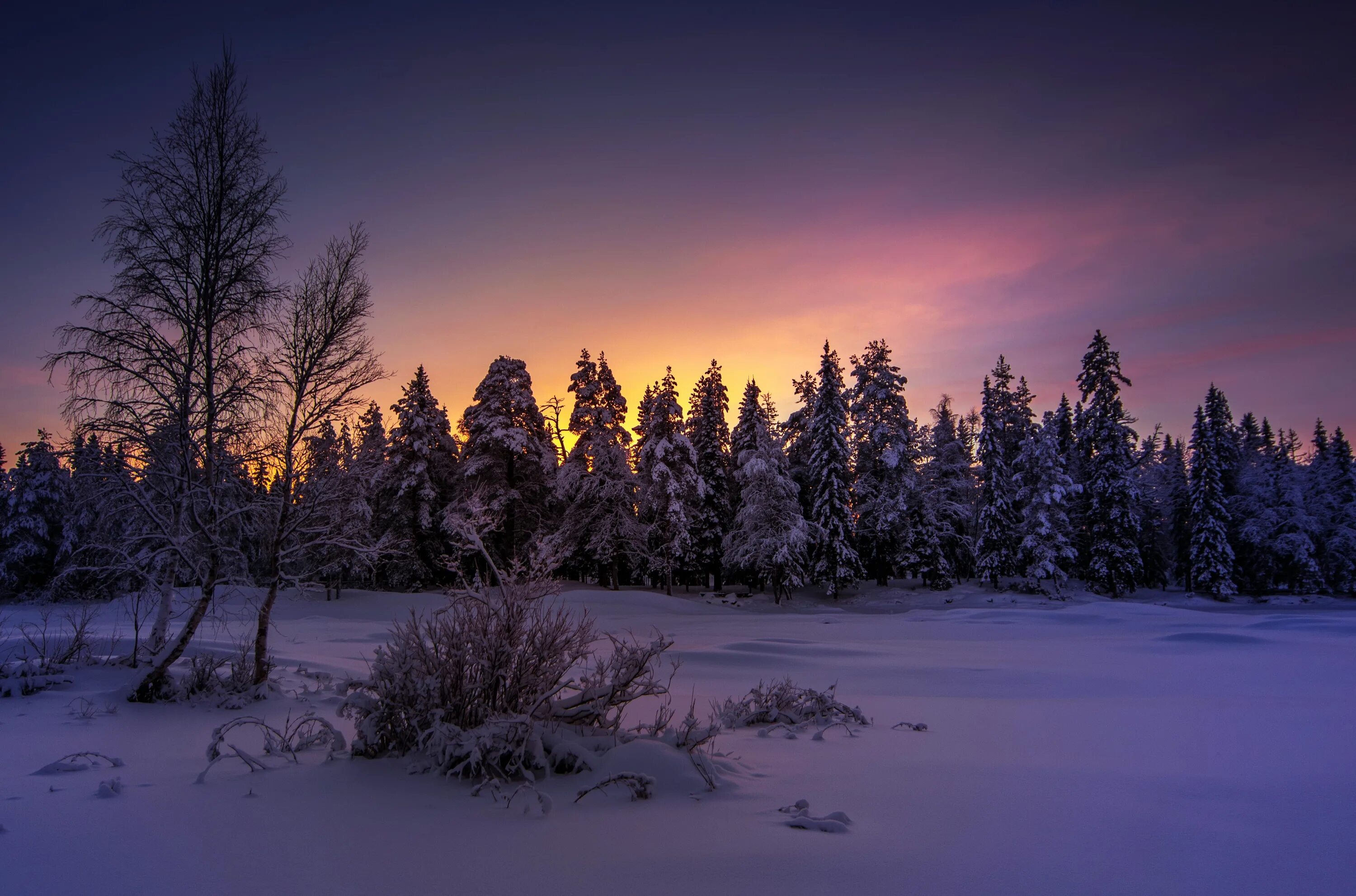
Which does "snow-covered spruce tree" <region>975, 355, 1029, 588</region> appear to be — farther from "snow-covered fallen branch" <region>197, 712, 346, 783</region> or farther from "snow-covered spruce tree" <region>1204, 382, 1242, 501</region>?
"snow-covered fallen branch" <region>197, 712, 346, 783</region>

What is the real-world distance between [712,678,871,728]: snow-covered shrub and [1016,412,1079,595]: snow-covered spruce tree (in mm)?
30505

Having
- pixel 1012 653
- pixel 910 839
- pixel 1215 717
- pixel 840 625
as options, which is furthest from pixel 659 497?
pixel 910 839

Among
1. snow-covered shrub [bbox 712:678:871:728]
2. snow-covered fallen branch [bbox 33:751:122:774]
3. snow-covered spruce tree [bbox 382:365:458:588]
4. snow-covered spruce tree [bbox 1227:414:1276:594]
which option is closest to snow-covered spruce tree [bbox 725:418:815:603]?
snow-covered spruce tree [bbox 382:365:458:588]

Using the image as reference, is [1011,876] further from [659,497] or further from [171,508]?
[659,497]

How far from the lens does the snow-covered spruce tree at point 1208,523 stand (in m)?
36.1

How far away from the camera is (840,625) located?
70.2 ft

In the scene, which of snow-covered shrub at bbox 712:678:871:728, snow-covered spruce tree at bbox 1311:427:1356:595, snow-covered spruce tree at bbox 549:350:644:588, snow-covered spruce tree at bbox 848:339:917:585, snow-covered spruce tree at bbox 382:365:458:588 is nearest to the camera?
snow-covered shrub at bbox 712:678:871:728

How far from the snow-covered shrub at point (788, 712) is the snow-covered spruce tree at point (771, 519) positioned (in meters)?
24.1

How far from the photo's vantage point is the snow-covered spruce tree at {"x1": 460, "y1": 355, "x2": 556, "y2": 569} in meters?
30.5

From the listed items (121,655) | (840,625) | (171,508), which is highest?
(171,508)

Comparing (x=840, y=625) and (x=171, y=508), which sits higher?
(x=171, y=508)

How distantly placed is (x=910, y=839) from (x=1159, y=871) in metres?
1.08

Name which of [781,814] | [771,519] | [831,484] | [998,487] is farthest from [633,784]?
[998,487]

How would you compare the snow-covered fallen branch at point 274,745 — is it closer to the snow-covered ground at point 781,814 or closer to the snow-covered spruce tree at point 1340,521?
the snow-covered ground at point 781,814
